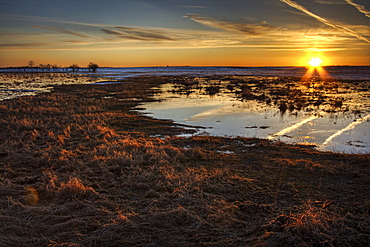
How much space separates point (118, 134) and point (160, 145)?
318 cm

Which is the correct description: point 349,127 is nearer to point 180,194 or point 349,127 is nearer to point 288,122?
point 288,122

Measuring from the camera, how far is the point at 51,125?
13727mm

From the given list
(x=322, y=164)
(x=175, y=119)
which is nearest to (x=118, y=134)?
(x=175, y=119)

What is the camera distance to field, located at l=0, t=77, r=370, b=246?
4.68m

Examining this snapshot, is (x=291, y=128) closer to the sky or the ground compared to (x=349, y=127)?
closer to the ground

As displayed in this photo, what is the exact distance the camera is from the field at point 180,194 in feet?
15.3

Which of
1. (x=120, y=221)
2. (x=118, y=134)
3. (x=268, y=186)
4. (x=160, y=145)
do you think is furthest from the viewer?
(x=118, y=134)

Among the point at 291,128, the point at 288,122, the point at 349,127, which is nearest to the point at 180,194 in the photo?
the point at 291,128

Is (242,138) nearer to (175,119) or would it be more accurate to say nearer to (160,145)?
(160,145)

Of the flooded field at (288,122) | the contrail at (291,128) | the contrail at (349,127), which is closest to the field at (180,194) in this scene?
the contrail at (291,128)

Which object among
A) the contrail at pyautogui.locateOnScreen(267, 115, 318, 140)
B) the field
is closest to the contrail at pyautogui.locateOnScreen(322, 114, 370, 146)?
the contrail at pyautogui.locateOnScreen(267, 115, 318, 140)

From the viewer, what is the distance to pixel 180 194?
242 inches

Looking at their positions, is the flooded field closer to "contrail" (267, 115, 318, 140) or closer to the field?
"contrail" (267, 115, 318, 140)

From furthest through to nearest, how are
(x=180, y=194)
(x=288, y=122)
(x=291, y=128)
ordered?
(x=288, y=122)
(x=291, y=128)
(x=180, y=194)
